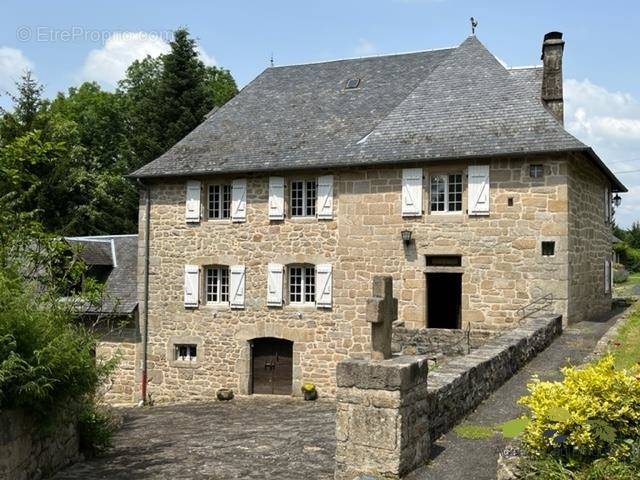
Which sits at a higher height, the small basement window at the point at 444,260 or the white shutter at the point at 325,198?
the white shutter at the point at 325,198

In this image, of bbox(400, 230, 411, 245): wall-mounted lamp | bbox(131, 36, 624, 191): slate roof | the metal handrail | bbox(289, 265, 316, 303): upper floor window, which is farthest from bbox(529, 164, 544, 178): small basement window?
bbox(289, 265, 316, 303): upper floor window

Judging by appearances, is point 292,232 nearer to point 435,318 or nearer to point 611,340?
point 435,318

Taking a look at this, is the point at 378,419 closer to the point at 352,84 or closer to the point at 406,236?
the point at 406,236

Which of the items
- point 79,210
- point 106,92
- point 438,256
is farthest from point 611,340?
point 106,92

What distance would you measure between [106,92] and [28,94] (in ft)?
30.7

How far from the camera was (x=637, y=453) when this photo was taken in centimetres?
470

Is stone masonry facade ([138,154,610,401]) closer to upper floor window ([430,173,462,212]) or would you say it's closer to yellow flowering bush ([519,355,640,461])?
upper floor window ([430,173,462,212])

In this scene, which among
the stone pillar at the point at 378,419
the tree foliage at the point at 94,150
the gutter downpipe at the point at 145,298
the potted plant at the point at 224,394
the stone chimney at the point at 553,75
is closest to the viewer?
the stone pillar at the point at 378,419

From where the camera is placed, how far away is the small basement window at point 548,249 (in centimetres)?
1452

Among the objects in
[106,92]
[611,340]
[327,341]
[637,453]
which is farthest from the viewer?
[106,92]

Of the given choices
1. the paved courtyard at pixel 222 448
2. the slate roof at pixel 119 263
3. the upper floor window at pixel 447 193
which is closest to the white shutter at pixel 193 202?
the slate roof at pixel 119 263

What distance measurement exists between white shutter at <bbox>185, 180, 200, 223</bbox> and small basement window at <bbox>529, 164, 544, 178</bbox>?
841 cm

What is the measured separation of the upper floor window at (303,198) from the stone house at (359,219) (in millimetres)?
52

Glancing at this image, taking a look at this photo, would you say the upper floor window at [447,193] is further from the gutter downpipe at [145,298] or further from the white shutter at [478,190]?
the gutter downpipe at [145,298]
